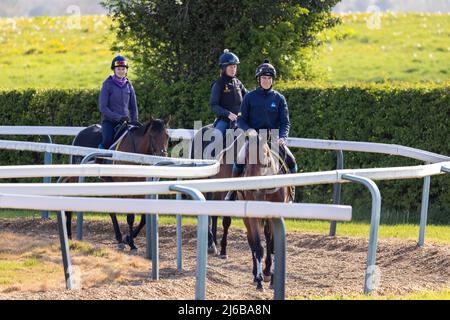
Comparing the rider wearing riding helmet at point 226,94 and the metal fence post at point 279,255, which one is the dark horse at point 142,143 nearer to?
the rider wearing riding helmet at point 226,94

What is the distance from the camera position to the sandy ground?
1039 centimetres

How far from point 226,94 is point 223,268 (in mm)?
3181

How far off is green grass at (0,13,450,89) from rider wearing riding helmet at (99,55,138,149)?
2042cm

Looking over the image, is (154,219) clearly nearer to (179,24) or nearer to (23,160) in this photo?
(179,24)

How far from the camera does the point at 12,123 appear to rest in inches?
911

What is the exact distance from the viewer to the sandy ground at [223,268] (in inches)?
409

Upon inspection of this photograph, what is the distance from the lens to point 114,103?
52.3ft

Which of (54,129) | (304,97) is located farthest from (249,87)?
(54,129)

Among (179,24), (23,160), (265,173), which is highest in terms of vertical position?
(179,24)

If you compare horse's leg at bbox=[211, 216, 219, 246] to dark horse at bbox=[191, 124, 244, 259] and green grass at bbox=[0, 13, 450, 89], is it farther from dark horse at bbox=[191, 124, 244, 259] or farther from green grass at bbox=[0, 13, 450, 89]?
green grass at bbox=[0, 13, 450, 89]

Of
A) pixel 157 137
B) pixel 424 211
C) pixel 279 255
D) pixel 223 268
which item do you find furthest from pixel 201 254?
pixel 157 137

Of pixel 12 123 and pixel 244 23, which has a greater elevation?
pixel 244 23

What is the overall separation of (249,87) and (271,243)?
28.6ft

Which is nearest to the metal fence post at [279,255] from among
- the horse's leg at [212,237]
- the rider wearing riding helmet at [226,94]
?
the horse's leg at [212,237]
